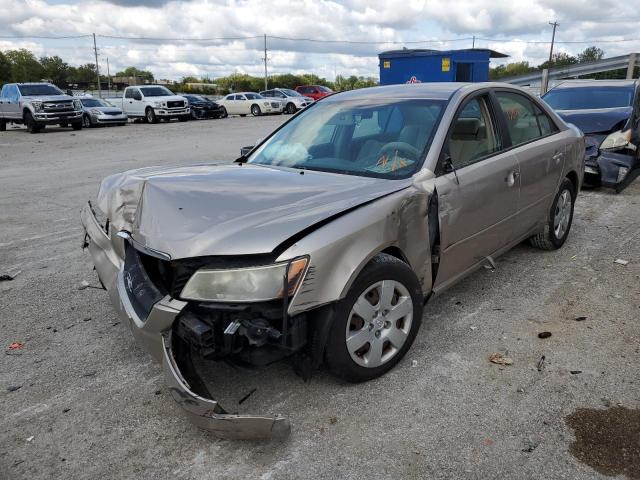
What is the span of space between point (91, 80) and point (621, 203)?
10676 centimetres

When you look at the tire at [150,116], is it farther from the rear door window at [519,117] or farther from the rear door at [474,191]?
the rear door at [474,191]


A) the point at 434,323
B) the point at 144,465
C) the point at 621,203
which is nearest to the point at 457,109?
the point at 434,323

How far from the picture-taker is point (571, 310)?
12.8 feet

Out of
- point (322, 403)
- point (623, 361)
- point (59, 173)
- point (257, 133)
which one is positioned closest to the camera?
point (322, 403)

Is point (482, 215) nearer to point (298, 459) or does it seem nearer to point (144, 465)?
point (298, 459)

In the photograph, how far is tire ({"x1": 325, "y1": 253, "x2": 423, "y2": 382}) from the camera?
270 cm

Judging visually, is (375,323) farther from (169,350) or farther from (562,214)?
(562,214)

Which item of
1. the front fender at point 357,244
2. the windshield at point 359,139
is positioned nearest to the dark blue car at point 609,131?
the windshield at point 359,139

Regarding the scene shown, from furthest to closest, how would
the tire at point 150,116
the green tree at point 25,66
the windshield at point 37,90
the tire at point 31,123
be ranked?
1. the green tree at point 25,66
2. the tire at point 150,116
3. the windshield at point 37,90
4. the tire at point 31,123

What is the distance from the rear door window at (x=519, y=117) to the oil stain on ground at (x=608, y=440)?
2211mm

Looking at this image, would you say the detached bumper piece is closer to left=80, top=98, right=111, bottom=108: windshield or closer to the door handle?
the door handle

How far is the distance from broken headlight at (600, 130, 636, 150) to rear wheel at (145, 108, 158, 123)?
77.5 feet

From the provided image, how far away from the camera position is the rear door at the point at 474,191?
338cm

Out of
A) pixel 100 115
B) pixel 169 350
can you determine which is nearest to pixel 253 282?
pixel 169 350
